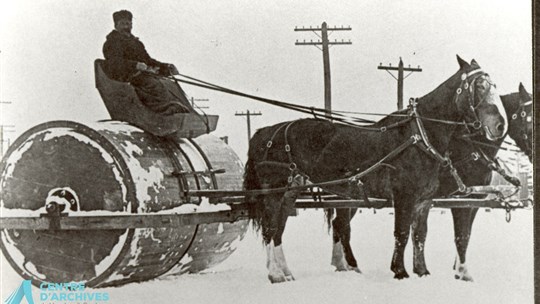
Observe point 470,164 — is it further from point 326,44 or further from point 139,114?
point 139,114

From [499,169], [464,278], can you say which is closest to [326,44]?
[499,169]

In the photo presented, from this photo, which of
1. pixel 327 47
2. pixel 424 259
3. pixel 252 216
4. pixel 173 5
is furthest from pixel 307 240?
pixel 173 5

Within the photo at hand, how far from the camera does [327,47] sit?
396 cm

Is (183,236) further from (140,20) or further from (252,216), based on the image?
(140,20)

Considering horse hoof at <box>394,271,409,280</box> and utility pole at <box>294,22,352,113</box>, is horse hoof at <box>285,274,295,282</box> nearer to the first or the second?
horse hoof at <box>394,271,409,280</box>

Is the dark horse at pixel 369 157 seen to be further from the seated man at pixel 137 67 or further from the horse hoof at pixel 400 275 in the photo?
the seated man at pixel 137 67

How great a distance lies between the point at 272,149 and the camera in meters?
4.18

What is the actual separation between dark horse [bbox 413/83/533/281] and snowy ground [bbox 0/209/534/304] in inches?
1.8

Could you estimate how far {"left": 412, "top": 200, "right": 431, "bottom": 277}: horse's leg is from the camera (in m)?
3.86

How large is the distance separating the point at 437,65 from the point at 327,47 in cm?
58

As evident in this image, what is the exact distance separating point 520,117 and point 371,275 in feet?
3.65

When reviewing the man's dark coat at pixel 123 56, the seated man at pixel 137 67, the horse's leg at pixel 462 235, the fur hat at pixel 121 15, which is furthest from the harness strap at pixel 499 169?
the fur hat at pixel 121 15

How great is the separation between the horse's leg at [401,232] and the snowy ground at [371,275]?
6 cm

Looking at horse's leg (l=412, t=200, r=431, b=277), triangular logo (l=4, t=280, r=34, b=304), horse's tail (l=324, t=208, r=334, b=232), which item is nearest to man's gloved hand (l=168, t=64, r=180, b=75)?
horse's tail (l=324, t=208, r=334, b=232)
